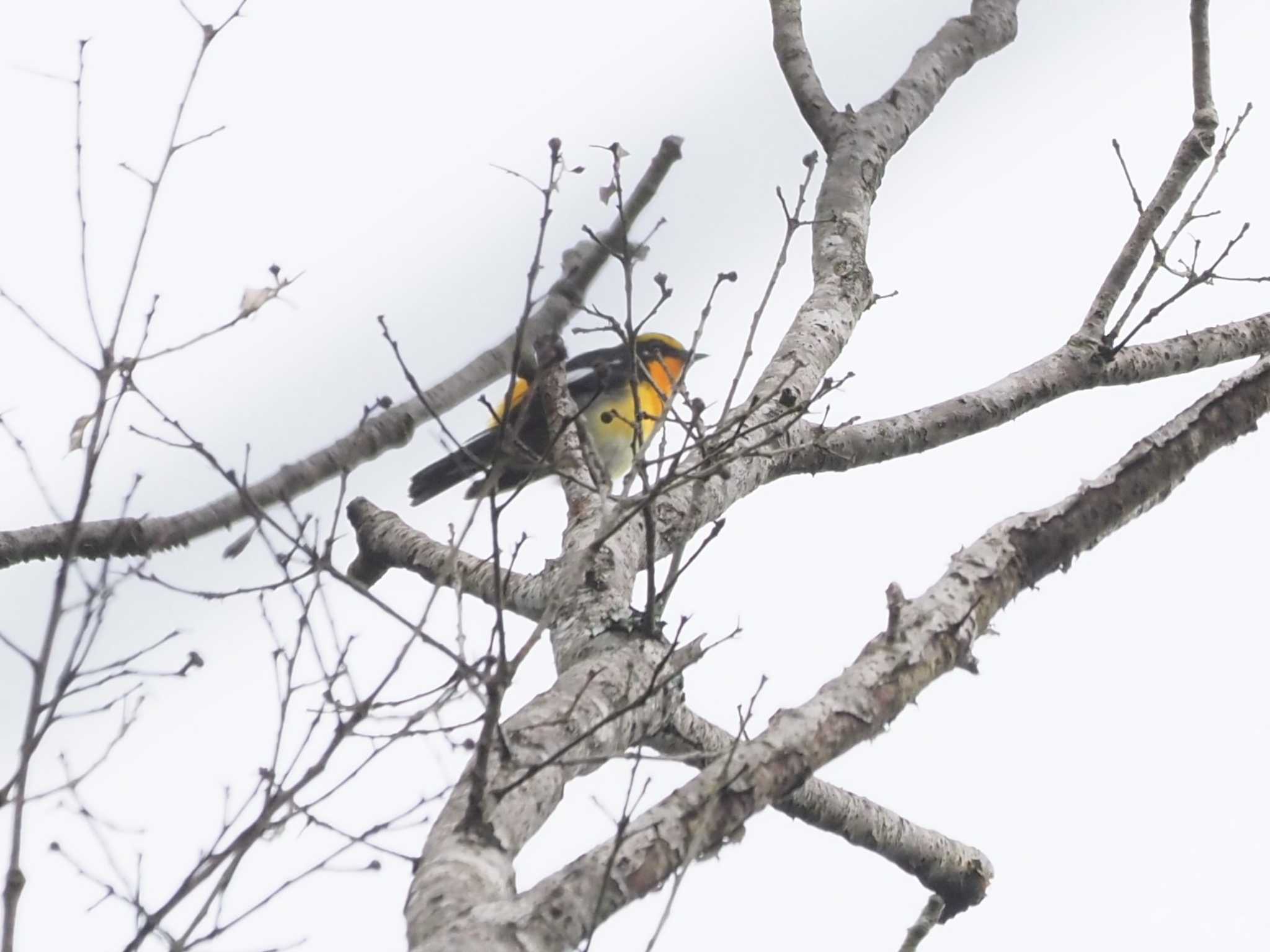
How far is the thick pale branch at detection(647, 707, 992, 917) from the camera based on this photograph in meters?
3.80

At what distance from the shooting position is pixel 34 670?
2.36 metres

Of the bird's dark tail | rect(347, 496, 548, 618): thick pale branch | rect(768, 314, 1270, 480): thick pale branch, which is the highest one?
the bird's dark tail

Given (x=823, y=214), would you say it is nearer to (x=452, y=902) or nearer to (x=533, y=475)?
(x=533, y=475)

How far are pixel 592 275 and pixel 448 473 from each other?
3.26m

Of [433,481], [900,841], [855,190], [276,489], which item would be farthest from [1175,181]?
[433,481]

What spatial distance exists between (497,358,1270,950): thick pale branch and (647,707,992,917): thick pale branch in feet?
4.65

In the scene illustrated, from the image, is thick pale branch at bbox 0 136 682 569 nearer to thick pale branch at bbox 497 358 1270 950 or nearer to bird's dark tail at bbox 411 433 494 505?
thick pale branch at bbox 497 358 1270 950

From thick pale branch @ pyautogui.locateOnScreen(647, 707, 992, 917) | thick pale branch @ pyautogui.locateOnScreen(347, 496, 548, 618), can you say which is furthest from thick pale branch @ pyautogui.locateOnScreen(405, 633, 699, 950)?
thick pale branch @ pyautogui.locateOnScreen(347, 496, 548, 618)

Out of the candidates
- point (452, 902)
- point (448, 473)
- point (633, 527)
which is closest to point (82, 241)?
point (633, 527)

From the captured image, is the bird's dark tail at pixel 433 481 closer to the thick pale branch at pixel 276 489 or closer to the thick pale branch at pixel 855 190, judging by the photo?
the thick pale branch at pixel 855 190

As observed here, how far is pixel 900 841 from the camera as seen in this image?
155 inches

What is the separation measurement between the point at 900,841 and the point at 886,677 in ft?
5.84

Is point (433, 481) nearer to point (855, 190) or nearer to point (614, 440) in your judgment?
point (614, 440)

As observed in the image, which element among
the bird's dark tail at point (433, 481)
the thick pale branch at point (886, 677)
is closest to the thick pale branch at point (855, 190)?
the thick pale branch at point (886, 677)
